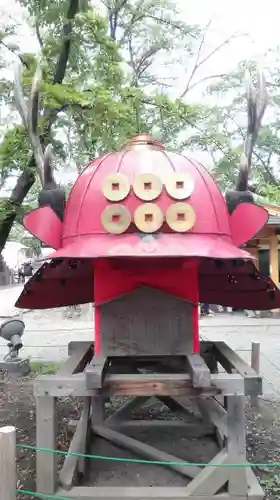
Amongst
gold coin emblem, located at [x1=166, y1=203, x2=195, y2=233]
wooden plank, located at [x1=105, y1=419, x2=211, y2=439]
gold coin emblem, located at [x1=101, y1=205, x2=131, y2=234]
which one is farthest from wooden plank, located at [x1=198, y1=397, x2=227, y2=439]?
gold coin emblem, located at [x1=101, y1=205, x2=131, y2=234]

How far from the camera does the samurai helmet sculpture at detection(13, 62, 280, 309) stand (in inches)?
118

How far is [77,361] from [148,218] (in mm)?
1560

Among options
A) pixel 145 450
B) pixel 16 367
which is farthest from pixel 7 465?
pixel 16 367

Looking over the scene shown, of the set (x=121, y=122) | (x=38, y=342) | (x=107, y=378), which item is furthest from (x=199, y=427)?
(x=38, y=342)

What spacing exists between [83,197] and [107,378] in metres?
1.34

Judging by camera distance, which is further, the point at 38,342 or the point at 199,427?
the point at 38,342

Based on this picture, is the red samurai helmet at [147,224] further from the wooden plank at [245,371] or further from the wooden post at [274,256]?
the wooden post at [274,256]

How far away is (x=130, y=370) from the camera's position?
13.1 feet

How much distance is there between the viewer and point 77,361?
12.7 feet

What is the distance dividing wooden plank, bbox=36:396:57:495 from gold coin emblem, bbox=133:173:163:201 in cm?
159

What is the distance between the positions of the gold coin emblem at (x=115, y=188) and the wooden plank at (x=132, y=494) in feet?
7.12

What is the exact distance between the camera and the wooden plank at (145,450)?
12.1 feet

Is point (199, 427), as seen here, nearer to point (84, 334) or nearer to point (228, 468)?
point (228, 468)

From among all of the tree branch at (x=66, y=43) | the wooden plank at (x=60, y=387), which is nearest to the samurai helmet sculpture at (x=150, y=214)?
the wooden plank at (x=60, y=387)
